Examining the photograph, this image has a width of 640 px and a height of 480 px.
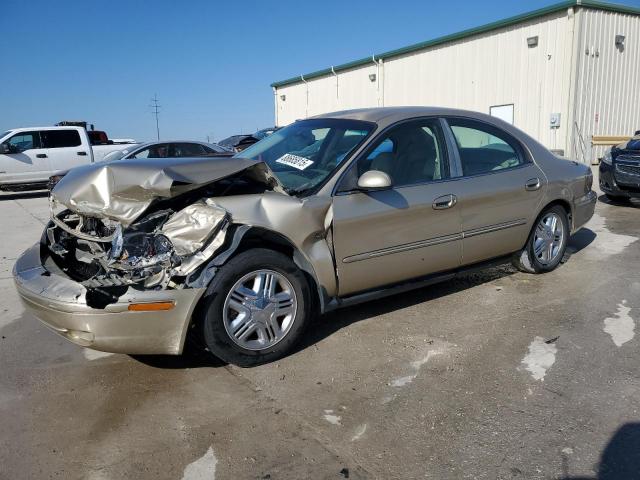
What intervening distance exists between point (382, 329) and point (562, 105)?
15.3m

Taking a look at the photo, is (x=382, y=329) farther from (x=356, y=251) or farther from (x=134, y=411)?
(x=134, y=411)

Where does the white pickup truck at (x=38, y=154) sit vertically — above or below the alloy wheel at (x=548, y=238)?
above

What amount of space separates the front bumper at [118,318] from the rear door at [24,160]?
12417 mm

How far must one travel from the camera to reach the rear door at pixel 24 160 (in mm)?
13805

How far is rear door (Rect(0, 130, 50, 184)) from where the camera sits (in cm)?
1380

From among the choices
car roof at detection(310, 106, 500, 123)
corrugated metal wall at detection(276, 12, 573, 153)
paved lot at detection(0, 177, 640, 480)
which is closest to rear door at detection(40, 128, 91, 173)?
paved lot at detection(0, 177, 640, 480)

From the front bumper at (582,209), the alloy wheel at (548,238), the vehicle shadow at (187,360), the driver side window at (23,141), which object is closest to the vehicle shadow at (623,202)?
the front bumper at (582,209)

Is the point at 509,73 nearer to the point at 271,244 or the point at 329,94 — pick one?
the point at 329,94

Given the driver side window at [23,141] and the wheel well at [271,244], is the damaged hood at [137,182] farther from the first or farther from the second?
the driver side window at [23,141]

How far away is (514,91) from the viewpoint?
18.2 metres

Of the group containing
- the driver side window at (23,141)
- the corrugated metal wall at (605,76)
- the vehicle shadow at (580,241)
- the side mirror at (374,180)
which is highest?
the corrugated metal wall at (605,76)

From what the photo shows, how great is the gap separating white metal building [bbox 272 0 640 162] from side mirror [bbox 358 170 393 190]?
15157 mm

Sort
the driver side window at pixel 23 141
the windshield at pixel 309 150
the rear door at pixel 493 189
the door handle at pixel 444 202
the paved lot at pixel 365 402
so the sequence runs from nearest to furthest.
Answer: the paved lot at pixel 365 402 → the windshield at pixel 309 150 → the door handle at pixel 444 202 → the rear door at pixel 493 189 → the driver side window at pixel 23 141

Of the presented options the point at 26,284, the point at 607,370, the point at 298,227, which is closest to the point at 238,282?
the point at 298,227
